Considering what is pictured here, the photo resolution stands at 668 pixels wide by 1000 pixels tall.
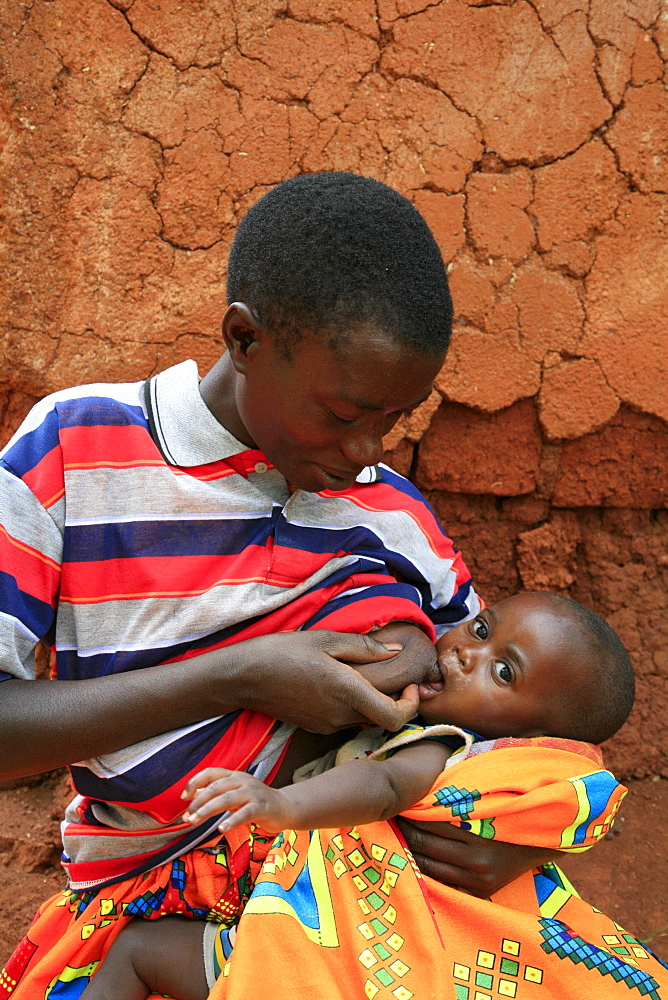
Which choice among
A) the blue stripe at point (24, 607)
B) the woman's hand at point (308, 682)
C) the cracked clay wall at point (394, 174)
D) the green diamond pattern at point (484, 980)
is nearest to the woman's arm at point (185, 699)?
the woman's hand at point (308, 682)

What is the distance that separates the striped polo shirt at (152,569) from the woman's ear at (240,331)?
0.57ft

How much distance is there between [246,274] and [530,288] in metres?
1.27

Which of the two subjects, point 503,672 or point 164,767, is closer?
point 164,767

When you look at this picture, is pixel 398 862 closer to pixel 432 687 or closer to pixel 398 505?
pixel 432 687

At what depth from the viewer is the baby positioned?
164 centimetres

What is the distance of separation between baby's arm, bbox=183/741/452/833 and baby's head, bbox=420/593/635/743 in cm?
13

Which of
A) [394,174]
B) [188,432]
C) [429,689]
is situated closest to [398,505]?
[429,689]

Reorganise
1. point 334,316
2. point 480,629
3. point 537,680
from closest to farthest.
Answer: point 334,316 → point 537,680 → point 480,629

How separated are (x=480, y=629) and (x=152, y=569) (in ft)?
2.50

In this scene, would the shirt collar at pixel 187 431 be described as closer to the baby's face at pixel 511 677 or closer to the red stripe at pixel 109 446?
the red stripe at pixel 109 446

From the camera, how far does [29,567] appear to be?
61.4 inches

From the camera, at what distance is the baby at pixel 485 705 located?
1643 mm

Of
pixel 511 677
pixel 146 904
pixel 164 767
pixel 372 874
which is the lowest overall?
pixel 146 904

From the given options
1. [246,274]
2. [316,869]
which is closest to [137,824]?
[316,869]
